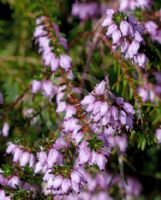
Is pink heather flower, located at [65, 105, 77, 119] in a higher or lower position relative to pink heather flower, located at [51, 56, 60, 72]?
lower

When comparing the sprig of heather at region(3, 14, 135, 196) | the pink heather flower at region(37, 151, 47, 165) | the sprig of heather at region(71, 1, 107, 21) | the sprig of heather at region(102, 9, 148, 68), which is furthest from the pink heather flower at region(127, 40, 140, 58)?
the sprig of heather at region(71, 1, 107, 21)

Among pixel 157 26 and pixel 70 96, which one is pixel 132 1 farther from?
pixel 70 96

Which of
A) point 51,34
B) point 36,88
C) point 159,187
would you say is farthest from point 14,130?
point 159,187

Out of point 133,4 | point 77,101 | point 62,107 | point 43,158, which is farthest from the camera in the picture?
point 133,4

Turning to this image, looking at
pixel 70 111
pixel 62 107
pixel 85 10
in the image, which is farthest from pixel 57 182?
pixel 85 10

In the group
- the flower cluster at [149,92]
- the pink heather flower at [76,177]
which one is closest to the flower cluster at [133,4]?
the flower cluster at [149,92]

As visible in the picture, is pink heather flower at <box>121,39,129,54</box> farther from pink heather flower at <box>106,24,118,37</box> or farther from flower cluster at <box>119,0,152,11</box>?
flower cluster at <box>119,0,152,11</box>

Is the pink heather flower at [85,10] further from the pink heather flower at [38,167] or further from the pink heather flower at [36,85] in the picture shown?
the pink heather flower at [38,167]

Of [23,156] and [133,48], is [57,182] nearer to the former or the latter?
[23,156]

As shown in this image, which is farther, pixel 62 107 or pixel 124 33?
pixel 62 107

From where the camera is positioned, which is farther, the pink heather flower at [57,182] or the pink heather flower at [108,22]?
the pink heather flower at [108,22]

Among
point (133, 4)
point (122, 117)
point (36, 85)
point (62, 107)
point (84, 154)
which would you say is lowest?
point (84, 154)
